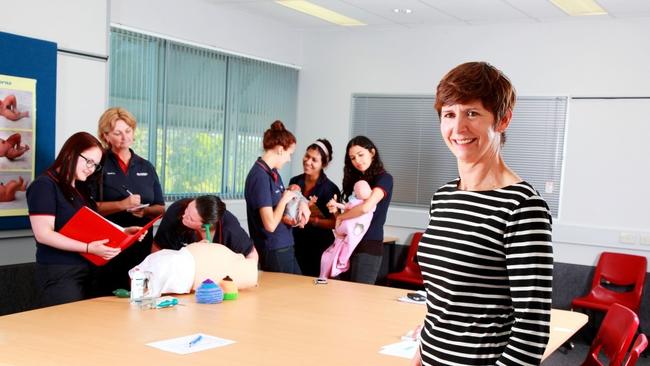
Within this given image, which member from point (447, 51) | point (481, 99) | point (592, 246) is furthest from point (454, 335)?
point (447, 51)

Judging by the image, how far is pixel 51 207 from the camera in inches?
136

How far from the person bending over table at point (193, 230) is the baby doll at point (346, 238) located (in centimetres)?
100

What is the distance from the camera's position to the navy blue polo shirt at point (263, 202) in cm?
416

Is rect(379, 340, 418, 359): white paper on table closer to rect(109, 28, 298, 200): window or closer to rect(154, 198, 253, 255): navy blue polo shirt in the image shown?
rect(154, 198, 253, 255): navy blue polo shirt

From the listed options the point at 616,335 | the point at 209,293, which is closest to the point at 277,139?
the point at 209,293

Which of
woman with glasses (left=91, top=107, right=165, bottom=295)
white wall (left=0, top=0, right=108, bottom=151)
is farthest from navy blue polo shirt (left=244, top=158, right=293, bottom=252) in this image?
white wall (left=0, top=0, right=108, bottom=151)

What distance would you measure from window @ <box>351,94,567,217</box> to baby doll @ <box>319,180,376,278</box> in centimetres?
219

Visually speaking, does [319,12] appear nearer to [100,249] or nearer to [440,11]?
[440,11]

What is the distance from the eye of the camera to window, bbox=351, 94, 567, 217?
6.38m

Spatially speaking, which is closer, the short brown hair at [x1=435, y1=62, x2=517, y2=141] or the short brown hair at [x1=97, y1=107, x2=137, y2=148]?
the short brown hair at [x1=435, y1=62, x2=517, y2=141]

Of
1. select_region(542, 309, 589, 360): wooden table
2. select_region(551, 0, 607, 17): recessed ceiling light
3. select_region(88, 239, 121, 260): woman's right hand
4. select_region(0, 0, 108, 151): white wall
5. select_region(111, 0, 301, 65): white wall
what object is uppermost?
select_region(551, 0, 607, 17): recessed ceiling light

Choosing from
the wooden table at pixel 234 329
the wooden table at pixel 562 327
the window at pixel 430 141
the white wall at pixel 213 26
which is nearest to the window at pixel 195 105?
the white wall at pixel 213 26

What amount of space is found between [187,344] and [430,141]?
15.5ft

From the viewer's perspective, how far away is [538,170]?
21.2ft
